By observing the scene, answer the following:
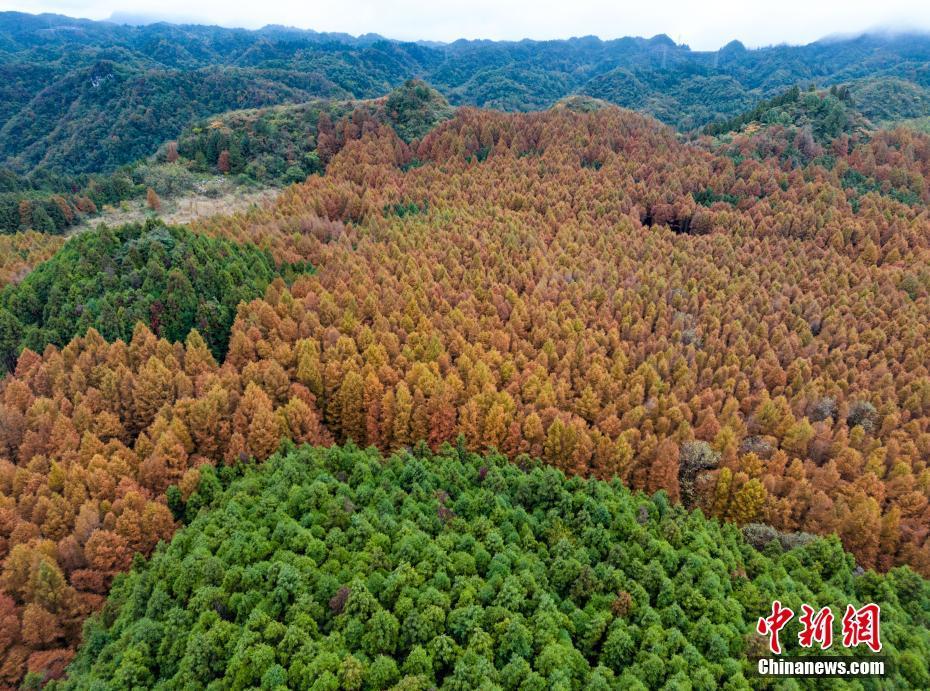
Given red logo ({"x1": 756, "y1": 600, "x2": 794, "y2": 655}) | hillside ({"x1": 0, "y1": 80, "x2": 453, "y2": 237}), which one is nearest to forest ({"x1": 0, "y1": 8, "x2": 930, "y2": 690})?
red logo ({"x1": 756, "y1": 600, "x2": 794, "y2": 655})

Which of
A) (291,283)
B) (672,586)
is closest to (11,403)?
(291,283)

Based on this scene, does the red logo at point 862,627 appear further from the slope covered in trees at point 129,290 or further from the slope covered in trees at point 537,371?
Answer: the slope covered in trees at point 129,290

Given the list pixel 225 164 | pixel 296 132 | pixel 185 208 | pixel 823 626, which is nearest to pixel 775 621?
pixel 823 626

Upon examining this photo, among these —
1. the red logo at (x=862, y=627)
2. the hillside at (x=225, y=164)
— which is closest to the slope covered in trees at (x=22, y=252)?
the hillside at (x=225, y=164)

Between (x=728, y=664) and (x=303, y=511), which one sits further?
(x=303, y=511)

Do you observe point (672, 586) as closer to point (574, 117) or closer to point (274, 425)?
point (274, 425)
